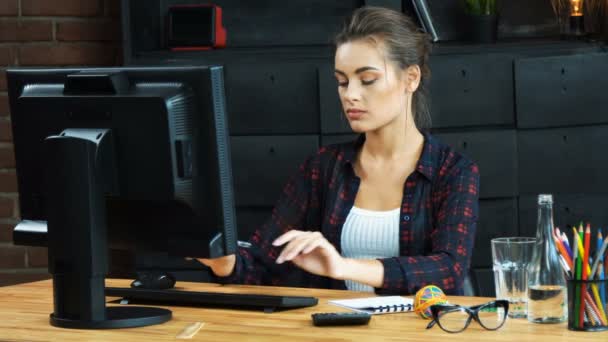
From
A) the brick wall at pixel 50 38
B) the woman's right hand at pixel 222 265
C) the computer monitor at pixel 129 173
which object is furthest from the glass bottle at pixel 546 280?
the brick wall at pixel 50 38

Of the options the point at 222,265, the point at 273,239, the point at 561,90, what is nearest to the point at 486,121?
the point at 561,90

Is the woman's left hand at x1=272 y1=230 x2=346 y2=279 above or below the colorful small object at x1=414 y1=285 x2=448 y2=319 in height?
above

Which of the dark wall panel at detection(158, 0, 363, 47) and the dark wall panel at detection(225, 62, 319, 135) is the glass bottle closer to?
the dark wall panel at detection(225, 62, 319, 135)

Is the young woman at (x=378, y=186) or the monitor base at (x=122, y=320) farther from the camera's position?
the young woman at (x=378, y=186)

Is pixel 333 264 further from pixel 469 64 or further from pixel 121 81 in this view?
pixel 469 64

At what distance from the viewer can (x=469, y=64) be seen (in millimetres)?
3053

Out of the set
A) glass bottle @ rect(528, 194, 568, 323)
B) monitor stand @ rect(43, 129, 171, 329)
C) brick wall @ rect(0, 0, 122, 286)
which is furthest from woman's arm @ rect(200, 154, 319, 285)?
brick wall @ rect(0, 0, 122, 286)

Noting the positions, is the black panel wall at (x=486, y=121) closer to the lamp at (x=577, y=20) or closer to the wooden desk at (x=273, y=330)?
the lamp at (x=577, y=20)

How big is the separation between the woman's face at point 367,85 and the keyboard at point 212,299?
23.0 inches

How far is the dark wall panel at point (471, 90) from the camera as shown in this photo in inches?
120

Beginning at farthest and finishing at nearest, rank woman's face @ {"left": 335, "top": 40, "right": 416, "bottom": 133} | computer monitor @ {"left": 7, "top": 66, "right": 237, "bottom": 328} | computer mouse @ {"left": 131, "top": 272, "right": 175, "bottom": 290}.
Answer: woman's face @ {"left": 335, "top": 40, "right": 416, "bottom": 133} → computer mouse @ {"left": 131, "top": 272, "right": 175, "bottom": 290} → computer monitor @ {"left": 7, "top": 66, "right": 237, "bottom": 328}

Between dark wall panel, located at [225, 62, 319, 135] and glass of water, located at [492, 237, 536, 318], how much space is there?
56.4 inches

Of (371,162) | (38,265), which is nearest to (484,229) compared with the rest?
(371,162)

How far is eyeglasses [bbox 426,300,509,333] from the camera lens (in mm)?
1629
